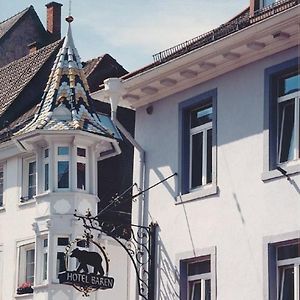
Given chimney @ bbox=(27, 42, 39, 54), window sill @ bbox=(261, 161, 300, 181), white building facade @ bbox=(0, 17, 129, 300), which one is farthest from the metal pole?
chimney @ bbox=(27, 42, 39, 54)

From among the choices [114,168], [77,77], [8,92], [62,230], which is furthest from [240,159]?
[8,92]

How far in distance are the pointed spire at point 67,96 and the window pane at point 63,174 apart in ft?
11.9

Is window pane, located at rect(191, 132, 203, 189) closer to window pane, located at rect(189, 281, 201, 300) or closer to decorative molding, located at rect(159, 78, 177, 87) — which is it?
decorative molding, located at rect(159, 78, 177, 87)

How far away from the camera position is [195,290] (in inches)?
783

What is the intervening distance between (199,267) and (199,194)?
3.62ft

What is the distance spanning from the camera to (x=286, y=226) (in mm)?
17844

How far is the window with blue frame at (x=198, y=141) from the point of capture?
65.6 ft

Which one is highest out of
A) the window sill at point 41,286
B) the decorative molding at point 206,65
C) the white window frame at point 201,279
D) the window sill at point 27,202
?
the window sill at point 27,202

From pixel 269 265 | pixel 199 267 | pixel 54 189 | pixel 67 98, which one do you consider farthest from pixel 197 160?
pixel 54 189

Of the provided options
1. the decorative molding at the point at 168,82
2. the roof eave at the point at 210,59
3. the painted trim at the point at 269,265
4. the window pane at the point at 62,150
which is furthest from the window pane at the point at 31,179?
the painted trim at the point at 269,265

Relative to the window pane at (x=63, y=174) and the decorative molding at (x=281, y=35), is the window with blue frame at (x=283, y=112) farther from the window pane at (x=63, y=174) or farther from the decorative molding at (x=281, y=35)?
the window pane at (x=63, y=174)

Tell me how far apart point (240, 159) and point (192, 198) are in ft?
3.95

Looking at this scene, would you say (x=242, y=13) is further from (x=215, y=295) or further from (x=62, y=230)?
(x=62, y=230)

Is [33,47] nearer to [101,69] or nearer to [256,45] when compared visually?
[101,69]
